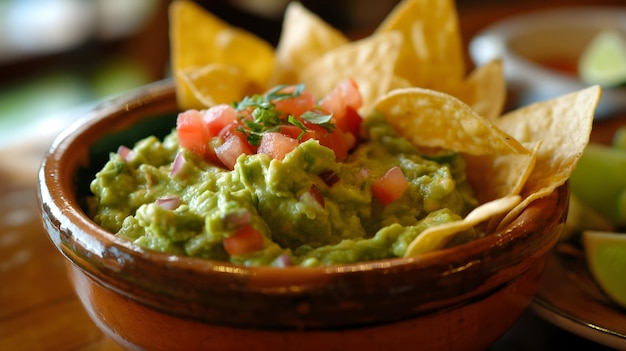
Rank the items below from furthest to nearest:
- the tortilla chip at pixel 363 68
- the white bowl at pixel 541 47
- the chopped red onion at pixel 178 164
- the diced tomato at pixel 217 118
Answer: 1. the white bowl at pixel 541 47
2. the tortilla chip at pixel 363 68
3. the diced tomato at pixel 217 118
4. the chopped red onion at pixel 178 164

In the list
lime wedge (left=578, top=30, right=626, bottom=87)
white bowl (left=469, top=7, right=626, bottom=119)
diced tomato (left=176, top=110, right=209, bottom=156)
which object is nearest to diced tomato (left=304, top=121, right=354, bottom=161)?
diced tomato (left=176, top=110, right=209, bottom=156)

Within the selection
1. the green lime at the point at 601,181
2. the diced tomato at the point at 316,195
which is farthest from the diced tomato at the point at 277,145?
the green lime at the point at 601,181

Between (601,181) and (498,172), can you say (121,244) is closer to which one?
(498,172)

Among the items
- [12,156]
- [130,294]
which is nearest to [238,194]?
[130,294]

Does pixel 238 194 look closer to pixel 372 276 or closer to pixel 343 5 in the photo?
pixel 372 276

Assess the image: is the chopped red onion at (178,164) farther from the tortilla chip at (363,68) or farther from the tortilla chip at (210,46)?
the tortilla chip at (210,46)

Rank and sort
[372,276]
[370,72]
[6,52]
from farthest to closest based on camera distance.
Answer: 1. [6,52]
2. [370,72]
3. [372,276]
